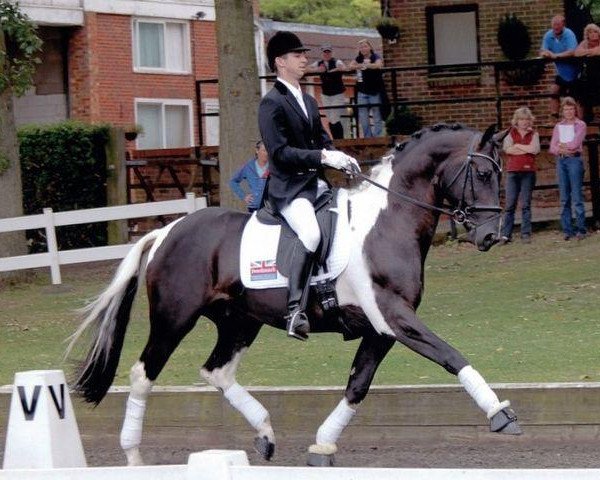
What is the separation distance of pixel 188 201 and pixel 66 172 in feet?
17.4

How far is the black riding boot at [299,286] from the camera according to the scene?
970cm

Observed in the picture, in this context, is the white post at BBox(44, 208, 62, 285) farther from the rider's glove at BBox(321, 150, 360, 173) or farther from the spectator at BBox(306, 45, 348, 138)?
the rider's glove at BBox(321, 150, 360, 173)

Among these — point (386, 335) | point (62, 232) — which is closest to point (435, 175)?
point (386, 335)

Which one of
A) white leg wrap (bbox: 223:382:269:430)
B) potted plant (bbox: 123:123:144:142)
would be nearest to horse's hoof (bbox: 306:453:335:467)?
white leg wrap (bbox: 223:382:269:430)

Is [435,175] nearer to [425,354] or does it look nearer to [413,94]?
[425,354]

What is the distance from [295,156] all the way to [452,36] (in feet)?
61.4

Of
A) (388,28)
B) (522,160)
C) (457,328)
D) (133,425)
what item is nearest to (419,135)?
(133,425)

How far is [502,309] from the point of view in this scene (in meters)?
16.5

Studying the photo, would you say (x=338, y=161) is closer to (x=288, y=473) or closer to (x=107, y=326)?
(x=107, y=326)

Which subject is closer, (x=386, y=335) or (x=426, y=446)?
(x=386, y=335)

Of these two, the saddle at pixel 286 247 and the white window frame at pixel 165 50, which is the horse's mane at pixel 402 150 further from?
the white window frame at pixel 165 50

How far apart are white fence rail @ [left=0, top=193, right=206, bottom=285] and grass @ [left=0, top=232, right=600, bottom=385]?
0.39 m

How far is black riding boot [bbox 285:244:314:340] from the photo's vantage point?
31.8 feet

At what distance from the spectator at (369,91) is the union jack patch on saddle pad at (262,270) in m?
15.4
